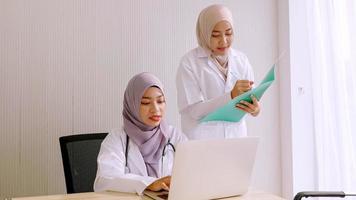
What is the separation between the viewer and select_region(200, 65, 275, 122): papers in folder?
1.60 meters

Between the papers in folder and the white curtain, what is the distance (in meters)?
0.85

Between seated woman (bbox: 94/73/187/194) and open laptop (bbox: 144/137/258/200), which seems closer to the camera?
open laptop (bbox: 144/137/258/200)

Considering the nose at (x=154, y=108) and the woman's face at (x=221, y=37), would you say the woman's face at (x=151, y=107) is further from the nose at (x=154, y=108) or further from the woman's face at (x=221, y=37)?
the woman's face at (x=221, y=37)

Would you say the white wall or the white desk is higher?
the white wall

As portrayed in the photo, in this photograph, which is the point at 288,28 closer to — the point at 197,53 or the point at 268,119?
the point at 268,119

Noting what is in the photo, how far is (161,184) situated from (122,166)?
290 millimetres

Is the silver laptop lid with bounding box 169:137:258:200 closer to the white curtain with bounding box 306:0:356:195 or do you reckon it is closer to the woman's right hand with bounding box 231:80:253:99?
the woman's right hand with bounding box 231:80:253:99

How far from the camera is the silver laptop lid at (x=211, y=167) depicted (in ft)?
3.99

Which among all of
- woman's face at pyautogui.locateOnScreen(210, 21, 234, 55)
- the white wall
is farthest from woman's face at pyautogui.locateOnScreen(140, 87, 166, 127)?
the white wall

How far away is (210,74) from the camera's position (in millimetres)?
2061

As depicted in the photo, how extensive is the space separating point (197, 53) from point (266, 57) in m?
1.01

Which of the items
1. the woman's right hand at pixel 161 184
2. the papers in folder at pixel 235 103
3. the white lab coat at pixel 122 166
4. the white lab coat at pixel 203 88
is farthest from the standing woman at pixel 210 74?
the woman's right hand at pixel 161 184

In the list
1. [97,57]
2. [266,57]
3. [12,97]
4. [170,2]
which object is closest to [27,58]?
[12,97]

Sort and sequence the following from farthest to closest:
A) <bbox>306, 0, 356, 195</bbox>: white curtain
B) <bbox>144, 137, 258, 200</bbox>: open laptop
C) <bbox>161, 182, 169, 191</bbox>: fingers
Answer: <bbox>306, 0, 356, 195</bbox>: white curtain, <bbox>161, 182, 169, 191</bbox>: fingers, <bbox>144, 137, 258, 200</bbox>: open laptop
